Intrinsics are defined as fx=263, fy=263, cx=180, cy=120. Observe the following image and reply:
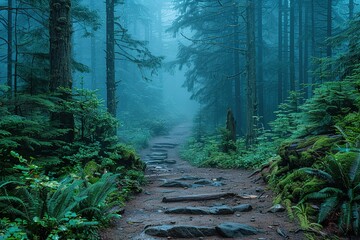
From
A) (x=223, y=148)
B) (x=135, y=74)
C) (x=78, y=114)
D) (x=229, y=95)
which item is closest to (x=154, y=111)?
(x=135, y=74)

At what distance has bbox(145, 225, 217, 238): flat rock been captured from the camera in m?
3.67

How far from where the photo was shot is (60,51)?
705 centimetres

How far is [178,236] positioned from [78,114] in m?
4.47

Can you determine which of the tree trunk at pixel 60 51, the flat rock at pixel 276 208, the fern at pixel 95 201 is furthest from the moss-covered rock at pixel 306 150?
the tree trunk at pixel 60 51

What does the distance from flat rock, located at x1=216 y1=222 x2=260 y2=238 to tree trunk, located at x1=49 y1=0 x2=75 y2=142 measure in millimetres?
4802

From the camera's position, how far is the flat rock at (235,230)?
3626 mm

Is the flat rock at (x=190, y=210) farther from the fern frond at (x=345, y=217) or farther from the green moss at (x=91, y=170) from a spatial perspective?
the fern frond at (x=345, y=217)

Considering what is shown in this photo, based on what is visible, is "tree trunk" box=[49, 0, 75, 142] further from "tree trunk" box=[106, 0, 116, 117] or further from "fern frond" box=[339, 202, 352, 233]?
"tree trunk" box=[106, 0, 116, 117]

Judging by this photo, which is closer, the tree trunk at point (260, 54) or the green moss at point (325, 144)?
the green moss at point (325, 144)

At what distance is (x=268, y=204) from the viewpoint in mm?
5215

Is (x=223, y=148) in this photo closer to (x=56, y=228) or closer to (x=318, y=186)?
(x=318, y=186)

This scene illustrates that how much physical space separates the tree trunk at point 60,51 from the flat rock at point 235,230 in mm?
4802

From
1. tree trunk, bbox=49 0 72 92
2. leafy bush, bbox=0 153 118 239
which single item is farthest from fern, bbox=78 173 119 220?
tree trunk, bbox=49 0 72 92

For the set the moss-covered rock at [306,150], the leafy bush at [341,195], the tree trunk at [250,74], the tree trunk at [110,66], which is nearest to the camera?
the leafy bush at [341,195]
